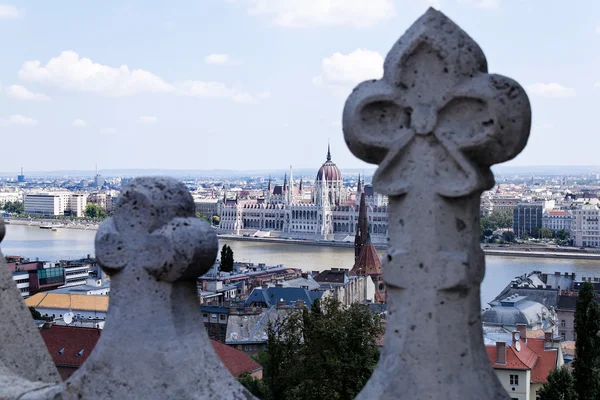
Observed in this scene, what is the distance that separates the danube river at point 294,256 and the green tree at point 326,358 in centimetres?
2020

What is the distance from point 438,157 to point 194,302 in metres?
0.40

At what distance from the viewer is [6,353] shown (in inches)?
56.8

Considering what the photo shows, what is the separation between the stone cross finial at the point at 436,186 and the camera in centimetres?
101

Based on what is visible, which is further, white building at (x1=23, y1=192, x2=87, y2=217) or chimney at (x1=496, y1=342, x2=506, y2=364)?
white building at (x1=23, y1=192, x2=87, y2=217)

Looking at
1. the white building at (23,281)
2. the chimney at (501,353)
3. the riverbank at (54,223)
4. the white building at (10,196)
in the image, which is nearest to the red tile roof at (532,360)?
the chimney at (501,353)

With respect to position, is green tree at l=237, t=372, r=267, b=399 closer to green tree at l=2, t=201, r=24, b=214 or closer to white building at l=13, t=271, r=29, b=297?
white building at l=13, t=271, r=29, b=297

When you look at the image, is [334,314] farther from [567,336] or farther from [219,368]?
[567,336]

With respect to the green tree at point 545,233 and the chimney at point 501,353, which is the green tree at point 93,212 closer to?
the green tree at point 545,233

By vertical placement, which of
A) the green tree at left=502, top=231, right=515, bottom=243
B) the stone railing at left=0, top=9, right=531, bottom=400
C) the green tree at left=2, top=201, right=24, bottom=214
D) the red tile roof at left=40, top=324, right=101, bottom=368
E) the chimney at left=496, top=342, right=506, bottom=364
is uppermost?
the stone railing at left=0, top=9, right=531, bottom=400

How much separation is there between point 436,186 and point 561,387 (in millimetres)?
7898

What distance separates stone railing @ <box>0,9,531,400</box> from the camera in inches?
39.9

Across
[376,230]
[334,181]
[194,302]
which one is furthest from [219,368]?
[334,181]

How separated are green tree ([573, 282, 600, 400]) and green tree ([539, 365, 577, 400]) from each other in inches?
7.3

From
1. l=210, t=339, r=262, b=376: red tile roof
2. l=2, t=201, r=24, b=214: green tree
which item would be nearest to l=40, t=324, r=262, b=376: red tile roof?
l=210, t=339, r=262, b=376: red tile roof
